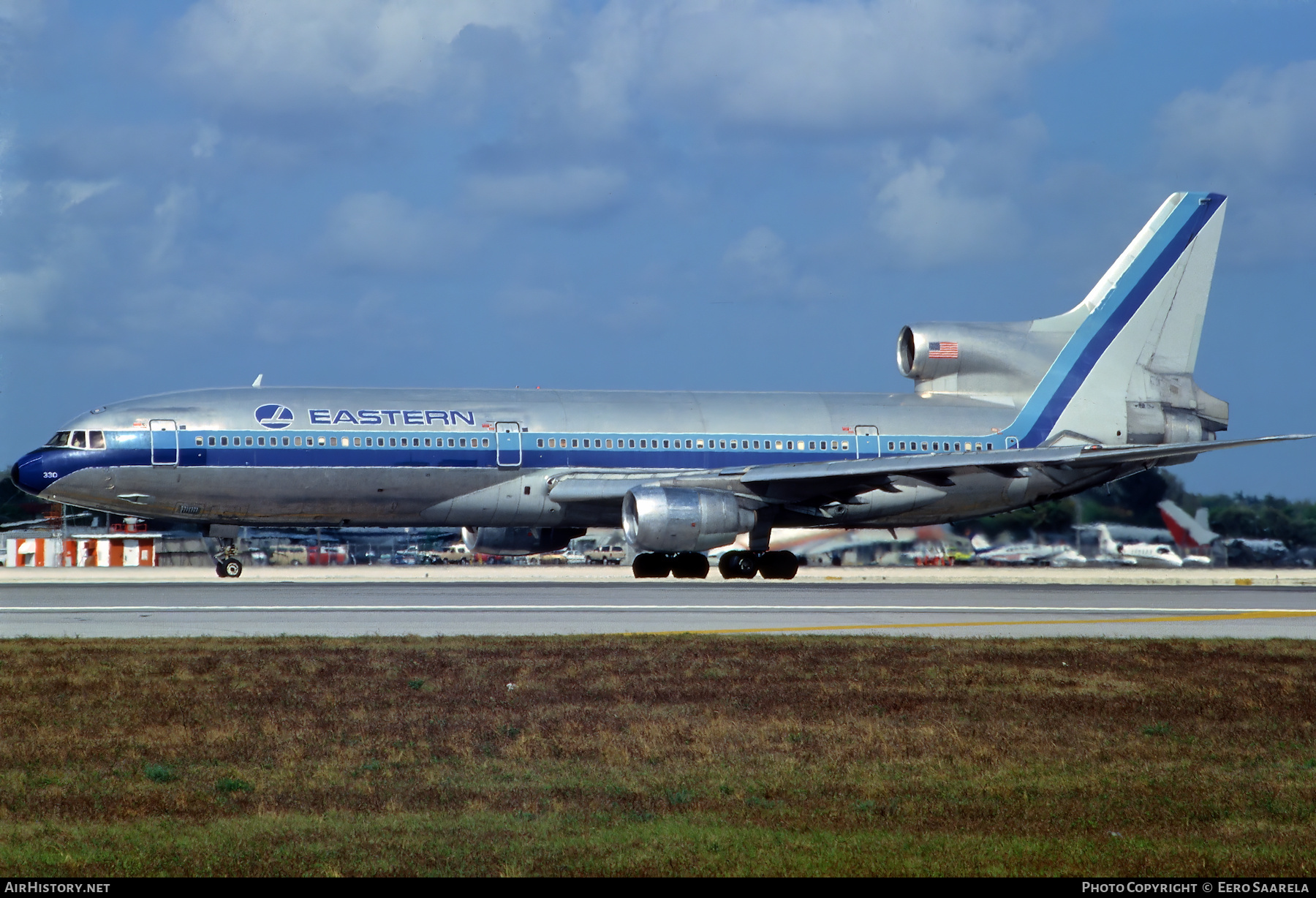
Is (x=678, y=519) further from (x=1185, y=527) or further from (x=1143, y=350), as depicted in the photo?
(x=1185, y=527)

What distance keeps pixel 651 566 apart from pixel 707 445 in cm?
310

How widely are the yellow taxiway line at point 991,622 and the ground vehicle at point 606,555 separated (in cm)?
3508

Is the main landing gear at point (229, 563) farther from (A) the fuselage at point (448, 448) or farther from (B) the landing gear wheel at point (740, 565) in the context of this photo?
(B) the landing gear wheel at point (740, 565)

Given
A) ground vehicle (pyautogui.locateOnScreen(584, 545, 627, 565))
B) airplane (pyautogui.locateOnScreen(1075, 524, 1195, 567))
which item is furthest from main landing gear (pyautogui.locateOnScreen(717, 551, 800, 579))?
→ ground vehicle (pyautogui.locateOnScreen(584, 545, 627, 565))

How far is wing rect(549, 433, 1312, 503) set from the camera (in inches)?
1105

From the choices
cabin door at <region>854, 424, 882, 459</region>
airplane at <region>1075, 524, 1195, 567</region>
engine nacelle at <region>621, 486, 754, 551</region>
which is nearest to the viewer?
engine nacelle at <region>621, 486, 754, 551</region>

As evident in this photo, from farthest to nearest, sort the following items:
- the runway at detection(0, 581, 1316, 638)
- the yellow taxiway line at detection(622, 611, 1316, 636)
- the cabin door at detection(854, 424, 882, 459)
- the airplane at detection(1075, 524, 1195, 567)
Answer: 1. the airplane at detection(1075, 524, 1195, 567)
2. the cabin door at detection(854, 424, 882, 459)
3. the runway at detection(0, 581, 1316, 638)
4. the yellow taxiway line at detection(622, 611, 1316, 636)

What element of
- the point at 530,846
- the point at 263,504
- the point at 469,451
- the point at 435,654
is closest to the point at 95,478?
the point at 263,504

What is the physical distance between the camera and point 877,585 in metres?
28.5

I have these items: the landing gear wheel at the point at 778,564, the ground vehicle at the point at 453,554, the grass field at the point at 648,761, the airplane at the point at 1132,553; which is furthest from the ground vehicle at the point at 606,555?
the grass field at the point at 648,761

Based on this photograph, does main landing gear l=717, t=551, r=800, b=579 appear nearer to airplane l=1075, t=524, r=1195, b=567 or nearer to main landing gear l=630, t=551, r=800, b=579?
main landing gear l=630, t=551, r=800, b=579

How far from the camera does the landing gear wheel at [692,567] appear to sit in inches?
1208

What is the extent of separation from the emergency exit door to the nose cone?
30.2 feet
